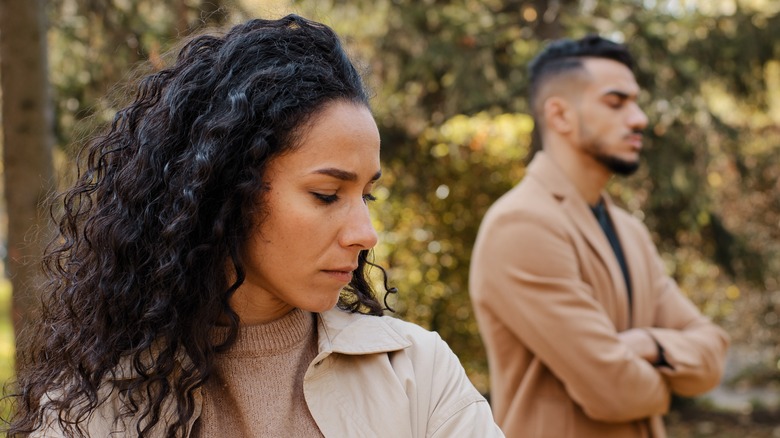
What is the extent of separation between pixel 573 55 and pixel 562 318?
4.03ft

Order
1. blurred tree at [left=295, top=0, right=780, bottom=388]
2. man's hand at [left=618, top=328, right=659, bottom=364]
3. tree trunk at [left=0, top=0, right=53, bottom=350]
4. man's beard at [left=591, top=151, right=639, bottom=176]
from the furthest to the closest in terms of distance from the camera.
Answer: blurred tree at [left=295, top=0, right=780, bottom=388]
tree trunk at [left=0, top=0, right=53, bottom=350]
man's beard at [left=591, top=151, right=639, bottom=176]
man's hand at [left=618, top=328, right=659, bottom=364]

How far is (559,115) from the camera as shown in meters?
3.65

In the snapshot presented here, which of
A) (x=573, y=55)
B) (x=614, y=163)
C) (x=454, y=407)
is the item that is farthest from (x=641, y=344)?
(x=454, y=407)

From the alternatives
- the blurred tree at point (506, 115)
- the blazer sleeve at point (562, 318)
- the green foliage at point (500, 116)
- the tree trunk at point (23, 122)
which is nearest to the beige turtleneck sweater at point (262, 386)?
the blazer sleeve at point (562, 318)

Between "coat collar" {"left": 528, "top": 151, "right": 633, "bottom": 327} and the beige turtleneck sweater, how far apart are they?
1.65m

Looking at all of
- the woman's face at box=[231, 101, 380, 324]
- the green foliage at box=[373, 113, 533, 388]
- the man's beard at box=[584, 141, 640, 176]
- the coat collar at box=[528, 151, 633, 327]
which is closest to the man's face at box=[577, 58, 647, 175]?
the man's beard at box=[584, 141, 640, 176]

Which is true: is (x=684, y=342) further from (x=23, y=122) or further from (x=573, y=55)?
(x=23, y=122)

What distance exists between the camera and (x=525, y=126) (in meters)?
8.21

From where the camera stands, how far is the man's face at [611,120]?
3523 millimetres

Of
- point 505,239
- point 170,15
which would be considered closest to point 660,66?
point 170,15

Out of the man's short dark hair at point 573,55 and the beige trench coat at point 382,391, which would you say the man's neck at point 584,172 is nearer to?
the man's short dark hair at point 573,55

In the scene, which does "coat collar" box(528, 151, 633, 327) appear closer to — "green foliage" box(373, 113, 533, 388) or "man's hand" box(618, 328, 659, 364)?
"man's hand" box(618, 328, 659, 364)

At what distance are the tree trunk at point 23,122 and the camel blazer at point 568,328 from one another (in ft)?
5.77

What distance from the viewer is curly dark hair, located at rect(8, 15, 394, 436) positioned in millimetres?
1841
